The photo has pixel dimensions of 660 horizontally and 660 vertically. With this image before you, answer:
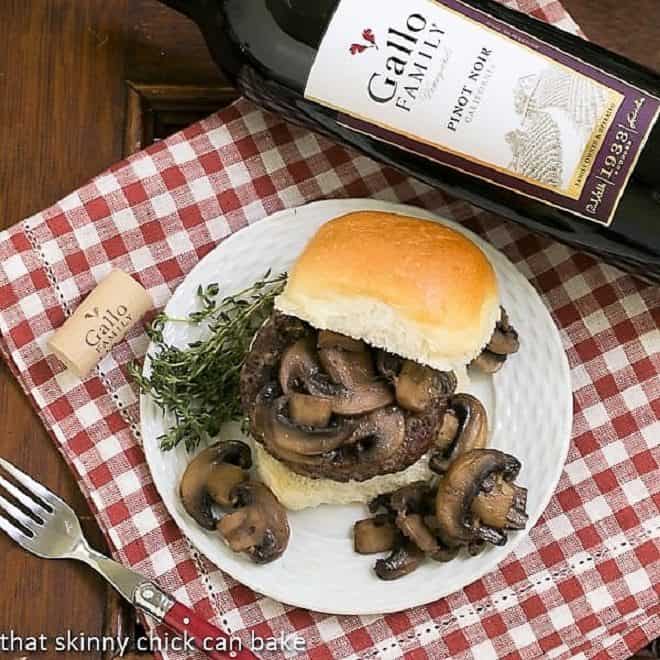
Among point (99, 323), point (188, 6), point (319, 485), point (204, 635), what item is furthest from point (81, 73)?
point (204, 635)

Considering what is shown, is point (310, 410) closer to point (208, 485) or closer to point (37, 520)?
point (208, 485)

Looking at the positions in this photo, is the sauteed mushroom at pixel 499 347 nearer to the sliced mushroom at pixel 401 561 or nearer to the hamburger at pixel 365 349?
the hamburger at pixel 365 349

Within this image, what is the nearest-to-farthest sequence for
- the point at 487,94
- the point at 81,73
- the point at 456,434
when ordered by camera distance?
1. the point at 487,94
2. the point at 456,434
3. the point at 81,73

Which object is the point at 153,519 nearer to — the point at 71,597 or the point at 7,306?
the point at 71,597

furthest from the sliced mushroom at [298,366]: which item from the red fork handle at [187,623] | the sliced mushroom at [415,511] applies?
the red fork handle at [187,623]

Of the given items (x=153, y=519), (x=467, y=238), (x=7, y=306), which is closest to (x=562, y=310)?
(x=467, y=238)

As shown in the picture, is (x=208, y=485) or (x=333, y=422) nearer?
(x=333, y=422)
